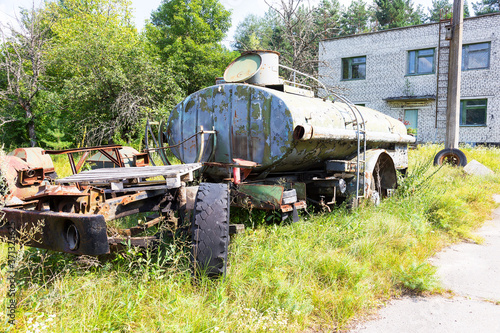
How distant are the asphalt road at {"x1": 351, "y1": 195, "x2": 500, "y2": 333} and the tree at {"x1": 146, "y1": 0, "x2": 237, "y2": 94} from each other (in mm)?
15740

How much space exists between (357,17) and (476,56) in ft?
76.1

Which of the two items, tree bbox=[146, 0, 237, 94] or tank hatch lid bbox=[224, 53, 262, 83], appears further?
tree bbox=[146, 0, 237, 94]

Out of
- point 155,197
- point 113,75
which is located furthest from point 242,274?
point 113,75

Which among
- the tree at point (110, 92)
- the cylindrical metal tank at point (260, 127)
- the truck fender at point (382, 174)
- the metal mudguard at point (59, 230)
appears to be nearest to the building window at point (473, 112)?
the tree at point (110, 92)

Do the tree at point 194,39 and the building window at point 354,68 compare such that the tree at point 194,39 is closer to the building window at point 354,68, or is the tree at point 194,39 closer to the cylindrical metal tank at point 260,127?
the building window at point 354,68

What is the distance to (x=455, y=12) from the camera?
1131 centimetres

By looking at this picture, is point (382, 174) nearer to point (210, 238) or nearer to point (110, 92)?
point (210, 238)

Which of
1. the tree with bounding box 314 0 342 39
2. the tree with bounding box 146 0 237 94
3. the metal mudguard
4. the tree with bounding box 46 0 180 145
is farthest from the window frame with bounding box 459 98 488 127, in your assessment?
the metal mudguard

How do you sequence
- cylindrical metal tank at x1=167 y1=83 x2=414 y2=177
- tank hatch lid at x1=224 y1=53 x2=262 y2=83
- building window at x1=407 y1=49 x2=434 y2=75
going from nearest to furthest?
1. cylindrical metal tank at x1=167 y1=83 x2=414 y2=177
2. tank hatch lid at x1=224 y1=53 x2=262 y2=83
3. building window at x1=407 y1=49 x2=434 y2=75

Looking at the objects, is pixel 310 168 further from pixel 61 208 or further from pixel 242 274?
pixel 61 208

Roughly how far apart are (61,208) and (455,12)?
12473 mm

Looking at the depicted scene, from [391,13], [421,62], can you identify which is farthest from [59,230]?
[391,13]

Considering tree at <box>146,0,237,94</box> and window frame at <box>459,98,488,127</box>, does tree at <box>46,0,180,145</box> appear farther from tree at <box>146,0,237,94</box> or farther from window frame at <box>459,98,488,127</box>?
window frame at <box>459,98,488,127</box>

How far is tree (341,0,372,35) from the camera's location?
131 ft
